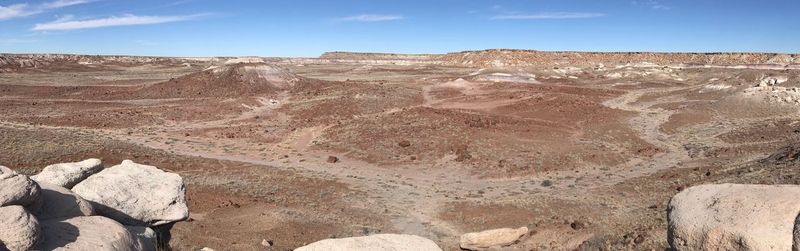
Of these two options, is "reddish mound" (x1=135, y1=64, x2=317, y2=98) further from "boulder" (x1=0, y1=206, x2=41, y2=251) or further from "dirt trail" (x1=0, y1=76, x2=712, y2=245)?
"boulder" (x1=0, y1=206, x2=41, y2=251)

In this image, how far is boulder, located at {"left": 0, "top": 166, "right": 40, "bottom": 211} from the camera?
889cm

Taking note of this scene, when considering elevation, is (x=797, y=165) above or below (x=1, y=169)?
below

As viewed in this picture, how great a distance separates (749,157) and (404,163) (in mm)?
17140

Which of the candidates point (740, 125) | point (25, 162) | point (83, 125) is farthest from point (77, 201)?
point (740, 125)

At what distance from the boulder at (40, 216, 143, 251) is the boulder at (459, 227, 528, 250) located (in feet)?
30.0

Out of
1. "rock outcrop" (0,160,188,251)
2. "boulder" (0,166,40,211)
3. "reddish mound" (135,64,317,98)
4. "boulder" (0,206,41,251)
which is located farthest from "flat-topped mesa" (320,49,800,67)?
"boulder" (0,206,41,251)

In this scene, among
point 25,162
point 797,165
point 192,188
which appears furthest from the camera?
point 25,162

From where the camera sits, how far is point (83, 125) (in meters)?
37.2

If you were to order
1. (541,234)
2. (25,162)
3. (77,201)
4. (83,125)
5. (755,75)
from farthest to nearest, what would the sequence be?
1. (755,75)
2. (83,125)
3. (25,162)
4. (541,234)
5. (77,201)

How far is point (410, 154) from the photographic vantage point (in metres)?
30.3

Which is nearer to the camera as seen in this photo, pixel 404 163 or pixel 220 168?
pixel 220 168

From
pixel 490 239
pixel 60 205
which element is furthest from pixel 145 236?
pixel 490 239

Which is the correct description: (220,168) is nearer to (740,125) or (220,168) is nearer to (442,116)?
(442,116)

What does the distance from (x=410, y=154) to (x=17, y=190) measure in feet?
73.4
